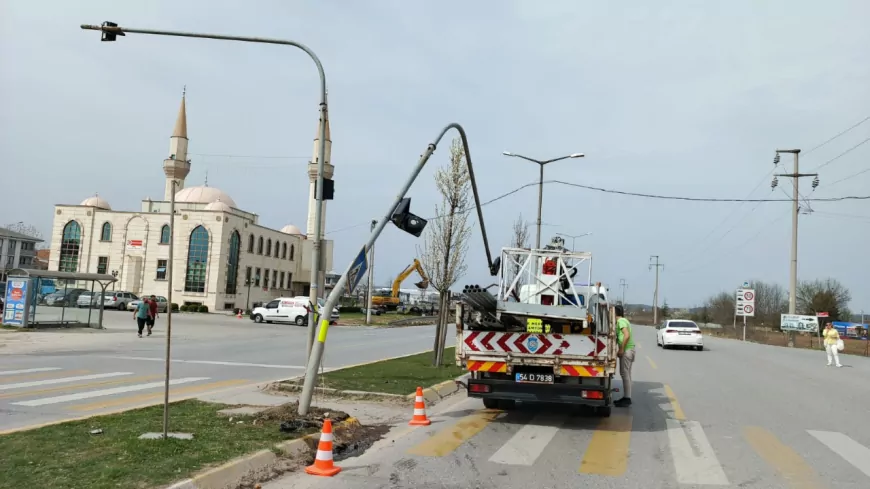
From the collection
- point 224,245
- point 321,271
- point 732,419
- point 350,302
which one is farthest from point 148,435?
point 350,302

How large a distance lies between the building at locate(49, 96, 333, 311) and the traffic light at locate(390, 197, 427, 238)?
53.6 metres

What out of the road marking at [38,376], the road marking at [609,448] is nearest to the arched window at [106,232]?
the road marking at [38,376]

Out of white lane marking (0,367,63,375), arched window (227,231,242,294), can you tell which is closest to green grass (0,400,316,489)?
white lane marking (0,367,63,375)

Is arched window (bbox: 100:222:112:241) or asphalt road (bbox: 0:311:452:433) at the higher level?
arched window (bbox: 100:222:112:241)

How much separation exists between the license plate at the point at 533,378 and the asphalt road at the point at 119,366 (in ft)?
19.2

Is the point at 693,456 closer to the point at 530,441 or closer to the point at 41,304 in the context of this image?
the point at 530,441

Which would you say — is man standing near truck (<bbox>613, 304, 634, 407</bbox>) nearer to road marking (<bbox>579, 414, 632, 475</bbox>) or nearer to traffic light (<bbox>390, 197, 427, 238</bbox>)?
road marking (<bbox>579, 414, 632, 475</bbox>)

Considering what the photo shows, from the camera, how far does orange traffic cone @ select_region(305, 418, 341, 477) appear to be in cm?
655

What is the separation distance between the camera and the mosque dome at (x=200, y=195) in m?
73.8

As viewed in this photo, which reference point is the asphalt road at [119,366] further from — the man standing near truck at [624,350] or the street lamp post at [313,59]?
the man standing near truck at [624,350]

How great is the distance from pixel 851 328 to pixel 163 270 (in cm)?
7765

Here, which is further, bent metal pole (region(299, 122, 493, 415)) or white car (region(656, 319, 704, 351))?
white car (region(656, 319, 704, 351))

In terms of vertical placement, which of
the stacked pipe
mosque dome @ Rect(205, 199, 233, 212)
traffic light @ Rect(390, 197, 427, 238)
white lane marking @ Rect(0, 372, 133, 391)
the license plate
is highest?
mosque dome @ Rect(205, 199, 233, 212)

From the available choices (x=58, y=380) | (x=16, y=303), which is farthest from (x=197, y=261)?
(x=58, y=380)
